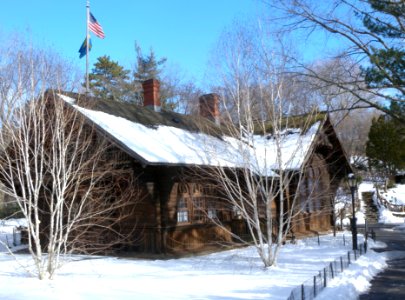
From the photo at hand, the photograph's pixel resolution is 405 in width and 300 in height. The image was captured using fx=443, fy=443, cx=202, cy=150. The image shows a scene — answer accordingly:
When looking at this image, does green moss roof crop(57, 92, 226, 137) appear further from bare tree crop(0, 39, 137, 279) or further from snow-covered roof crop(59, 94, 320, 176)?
bare tree crop(0, 39, 137, 279)

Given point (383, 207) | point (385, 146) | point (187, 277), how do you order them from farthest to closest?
point (385, 146)
point (383, 207)
point (187, 277)

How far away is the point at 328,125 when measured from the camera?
73.2ft

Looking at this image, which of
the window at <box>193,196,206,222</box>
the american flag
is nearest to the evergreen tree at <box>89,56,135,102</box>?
the american flag

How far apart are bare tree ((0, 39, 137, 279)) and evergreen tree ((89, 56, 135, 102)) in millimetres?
26080

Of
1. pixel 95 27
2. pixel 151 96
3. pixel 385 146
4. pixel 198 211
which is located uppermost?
pixel 95 27

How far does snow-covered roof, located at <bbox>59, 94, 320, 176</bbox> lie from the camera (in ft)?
42.0

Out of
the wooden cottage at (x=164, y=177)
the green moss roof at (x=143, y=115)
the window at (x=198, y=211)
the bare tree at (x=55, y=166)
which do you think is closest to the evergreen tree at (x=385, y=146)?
the green moss roof at (x=143, y=115)

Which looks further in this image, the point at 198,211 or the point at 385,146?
the point at 385,146

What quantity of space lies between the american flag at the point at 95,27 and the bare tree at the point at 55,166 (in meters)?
7.16

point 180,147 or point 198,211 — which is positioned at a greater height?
point 180,147

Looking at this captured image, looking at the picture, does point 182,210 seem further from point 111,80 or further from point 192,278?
point 111,80

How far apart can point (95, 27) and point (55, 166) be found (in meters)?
13.7

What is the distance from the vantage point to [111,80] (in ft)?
150

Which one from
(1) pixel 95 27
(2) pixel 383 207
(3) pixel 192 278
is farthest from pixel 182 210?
(2) pixel 383 207
